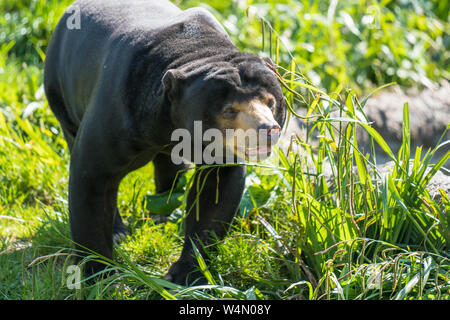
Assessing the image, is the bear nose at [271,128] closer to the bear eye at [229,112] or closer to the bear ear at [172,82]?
the bear eye at [229,112]

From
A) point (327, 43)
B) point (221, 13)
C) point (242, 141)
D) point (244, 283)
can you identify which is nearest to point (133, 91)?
point (242, 141)

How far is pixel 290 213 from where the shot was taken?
354 cm

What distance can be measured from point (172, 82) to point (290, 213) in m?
1.22

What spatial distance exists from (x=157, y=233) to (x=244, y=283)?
25.6 inches

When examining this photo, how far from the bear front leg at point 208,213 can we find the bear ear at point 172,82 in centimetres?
57

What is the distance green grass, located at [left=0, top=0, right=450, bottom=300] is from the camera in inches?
109

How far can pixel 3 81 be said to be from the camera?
5598 millimetres

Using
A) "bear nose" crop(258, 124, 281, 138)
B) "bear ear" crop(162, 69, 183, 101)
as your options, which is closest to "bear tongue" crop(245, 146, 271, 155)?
"bear nose" crop(258, 124, 281, 138)

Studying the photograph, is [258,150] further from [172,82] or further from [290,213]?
[290,213]

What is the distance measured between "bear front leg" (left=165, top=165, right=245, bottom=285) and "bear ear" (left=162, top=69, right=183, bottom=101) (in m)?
0.57

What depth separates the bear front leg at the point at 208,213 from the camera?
10.4 feet

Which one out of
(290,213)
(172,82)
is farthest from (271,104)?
(290,213)

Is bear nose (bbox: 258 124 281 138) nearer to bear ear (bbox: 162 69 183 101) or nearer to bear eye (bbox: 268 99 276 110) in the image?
bear eye (bbox: 268 99 276 110)

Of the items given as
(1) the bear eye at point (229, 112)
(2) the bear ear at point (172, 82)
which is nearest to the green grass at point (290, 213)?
(1) the bear eye at point (229, 112)
